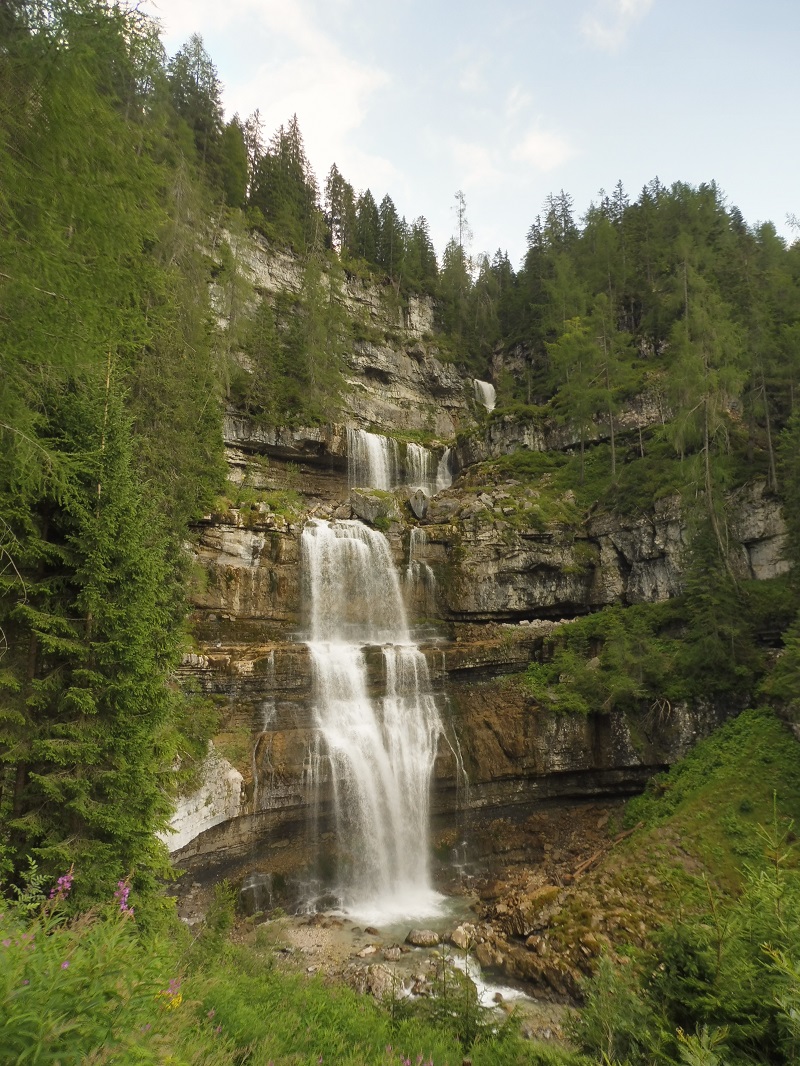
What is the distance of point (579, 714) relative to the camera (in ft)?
69.1

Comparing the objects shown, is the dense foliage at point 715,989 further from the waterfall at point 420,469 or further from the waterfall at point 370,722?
the waterfall at point 420,469

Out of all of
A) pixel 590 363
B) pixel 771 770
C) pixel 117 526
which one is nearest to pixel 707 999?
pixel 117 526

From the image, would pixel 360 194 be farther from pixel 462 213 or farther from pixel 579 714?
pixel 579 714

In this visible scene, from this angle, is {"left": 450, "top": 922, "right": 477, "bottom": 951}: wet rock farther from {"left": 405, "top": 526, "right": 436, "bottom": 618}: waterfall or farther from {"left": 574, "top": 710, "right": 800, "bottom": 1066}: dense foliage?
{"left": 405, "top": 526, "right": 436, "bottom": 618}: waterfall

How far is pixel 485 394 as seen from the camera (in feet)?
162

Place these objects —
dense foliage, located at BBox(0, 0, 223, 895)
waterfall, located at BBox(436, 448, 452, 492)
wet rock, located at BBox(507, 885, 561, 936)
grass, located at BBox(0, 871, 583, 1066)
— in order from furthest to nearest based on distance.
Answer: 1. waterfall, located at BBox(436, 448, 452, 492)
2. wet rock, located at BBox(507, 885, 561, 936)
3. dense foliage, located at BBox(0, 0, 223, 895)
4. grass, located at BBox(0, 871, 583, 1066)

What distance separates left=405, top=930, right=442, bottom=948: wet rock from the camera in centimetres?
1426

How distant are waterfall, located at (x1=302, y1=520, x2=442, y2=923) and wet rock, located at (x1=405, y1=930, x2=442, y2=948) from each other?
75.0 inches

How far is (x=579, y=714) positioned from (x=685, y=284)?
28.9 m

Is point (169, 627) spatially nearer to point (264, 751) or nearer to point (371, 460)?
point (264, 751)

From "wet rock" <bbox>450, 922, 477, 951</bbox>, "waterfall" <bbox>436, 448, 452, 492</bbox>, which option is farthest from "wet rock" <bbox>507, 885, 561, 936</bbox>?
"waterfall" <bbox>436, 448, 452, 492</bbox>

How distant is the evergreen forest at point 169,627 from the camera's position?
185 inches

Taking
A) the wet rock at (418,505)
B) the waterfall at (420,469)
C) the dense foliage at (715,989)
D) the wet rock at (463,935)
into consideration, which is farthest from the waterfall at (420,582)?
the dense foliage at (715,989)

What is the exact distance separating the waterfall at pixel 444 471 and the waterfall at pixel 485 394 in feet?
39.4
